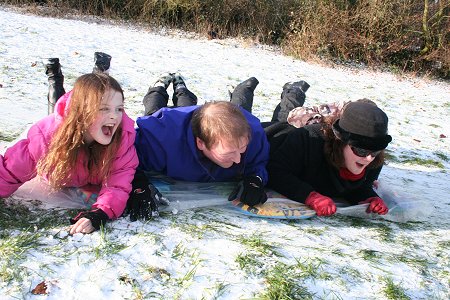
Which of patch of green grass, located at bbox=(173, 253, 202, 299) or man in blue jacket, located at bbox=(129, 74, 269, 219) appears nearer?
patch of green grass, located at bbox=(173, 253, 202, 299)

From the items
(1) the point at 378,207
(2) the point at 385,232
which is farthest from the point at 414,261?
(1) the point at 378,207

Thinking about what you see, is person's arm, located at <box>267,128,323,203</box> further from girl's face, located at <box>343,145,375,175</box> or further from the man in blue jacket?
girl's face, located at <box>343,145,375,175</box>

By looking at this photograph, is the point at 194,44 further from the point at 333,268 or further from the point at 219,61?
the point at 333,268

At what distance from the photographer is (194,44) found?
31.2ft

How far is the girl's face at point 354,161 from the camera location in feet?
8.96

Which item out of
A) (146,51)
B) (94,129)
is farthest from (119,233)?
(146,51)

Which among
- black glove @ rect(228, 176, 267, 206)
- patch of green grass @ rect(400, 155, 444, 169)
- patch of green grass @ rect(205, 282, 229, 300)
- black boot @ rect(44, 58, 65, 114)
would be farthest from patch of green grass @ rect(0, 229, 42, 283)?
patch of green grass @ rect(400, 155, 444, 169)

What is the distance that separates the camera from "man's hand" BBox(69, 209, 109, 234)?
6.79 ft

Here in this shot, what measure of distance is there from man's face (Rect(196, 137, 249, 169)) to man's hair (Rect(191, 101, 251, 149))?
2 cm

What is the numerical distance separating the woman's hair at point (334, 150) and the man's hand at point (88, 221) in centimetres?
147

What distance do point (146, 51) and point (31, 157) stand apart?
5.94 metres

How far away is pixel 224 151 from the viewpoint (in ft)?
8.21

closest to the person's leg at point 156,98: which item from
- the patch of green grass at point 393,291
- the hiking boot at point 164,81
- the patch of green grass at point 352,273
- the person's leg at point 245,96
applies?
the hiking boot at point 164,81

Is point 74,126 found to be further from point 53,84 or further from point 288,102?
point 288,102
